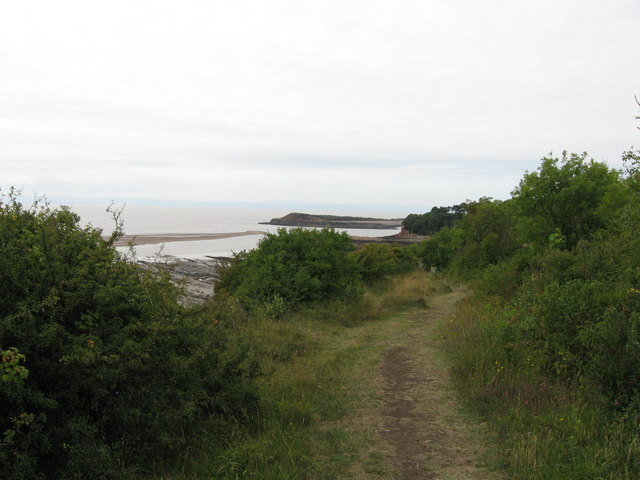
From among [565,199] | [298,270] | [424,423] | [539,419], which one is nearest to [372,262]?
[298,270]

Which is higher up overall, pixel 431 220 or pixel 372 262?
pixel 431 220

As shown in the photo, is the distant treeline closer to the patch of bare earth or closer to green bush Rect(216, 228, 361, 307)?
green bush Rect(216, 228, 361, 307)

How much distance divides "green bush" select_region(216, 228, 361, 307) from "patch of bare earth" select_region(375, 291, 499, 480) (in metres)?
4.91

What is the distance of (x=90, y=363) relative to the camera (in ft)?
14.5

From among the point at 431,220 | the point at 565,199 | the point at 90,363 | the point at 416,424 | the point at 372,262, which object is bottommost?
the point at 416,424

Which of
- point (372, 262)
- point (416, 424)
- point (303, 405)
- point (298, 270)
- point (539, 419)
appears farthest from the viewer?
point (372, 262)

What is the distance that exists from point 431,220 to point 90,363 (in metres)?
82.7

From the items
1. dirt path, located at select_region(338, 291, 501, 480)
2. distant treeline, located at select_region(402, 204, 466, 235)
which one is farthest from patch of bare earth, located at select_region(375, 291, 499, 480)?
distant treeline, located at select_region(402, 204, 466, 235)

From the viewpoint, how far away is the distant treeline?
262ft

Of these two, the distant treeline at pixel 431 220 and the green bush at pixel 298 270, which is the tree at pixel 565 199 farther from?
the distant treeline at pixel 431 220

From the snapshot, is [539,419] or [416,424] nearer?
[539,419]

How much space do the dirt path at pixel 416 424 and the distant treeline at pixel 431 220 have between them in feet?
232

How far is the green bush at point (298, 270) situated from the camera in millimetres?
14773

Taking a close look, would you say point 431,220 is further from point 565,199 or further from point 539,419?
point 539,419
